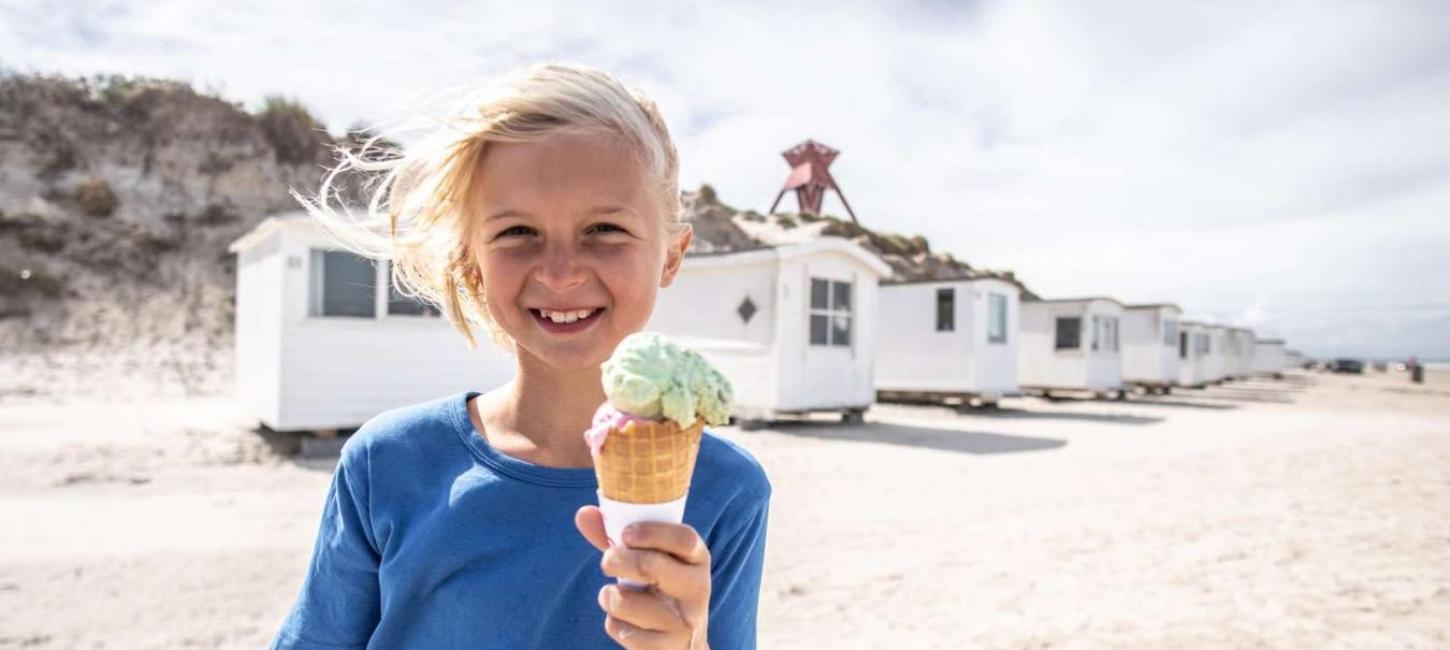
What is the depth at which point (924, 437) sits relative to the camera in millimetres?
13375

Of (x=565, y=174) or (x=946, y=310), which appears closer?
(x=565, y=174)

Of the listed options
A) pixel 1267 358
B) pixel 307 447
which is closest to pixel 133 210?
pixel 307 447

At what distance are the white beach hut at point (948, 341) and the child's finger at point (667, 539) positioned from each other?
1780cm

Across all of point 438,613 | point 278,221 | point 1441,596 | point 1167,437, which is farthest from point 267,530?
point 1167,437

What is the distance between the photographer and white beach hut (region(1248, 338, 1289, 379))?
172 ft

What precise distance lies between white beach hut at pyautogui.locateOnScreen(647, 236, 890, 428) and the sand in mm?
1475

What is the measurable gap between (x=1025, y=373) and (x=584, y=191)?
24.3m

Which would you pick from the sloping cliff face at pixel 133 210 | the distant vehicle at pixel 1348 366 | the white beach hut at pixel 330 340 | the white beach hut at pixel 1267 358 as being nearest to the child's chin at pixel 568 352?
the white beach hut at pixel 330 340

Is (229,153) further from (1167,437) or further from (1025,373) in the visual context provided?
(1167,437)

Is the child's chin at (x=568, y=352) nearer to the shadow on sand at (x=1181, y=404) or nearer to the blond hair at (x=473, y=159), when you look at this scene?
the blond hair at (x=473, y=159)

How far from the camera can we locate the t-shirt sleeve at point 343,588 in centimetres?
138

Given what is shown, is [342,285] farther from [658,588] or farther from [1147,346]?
[1147,346]

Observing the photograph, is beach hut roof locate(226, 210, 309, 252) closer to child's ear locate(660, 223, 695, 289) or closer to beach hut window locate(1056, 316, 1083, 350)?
→ child's ear locate(660, 223, 695, 289)

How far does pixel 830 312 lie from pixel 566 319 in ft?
43.8
